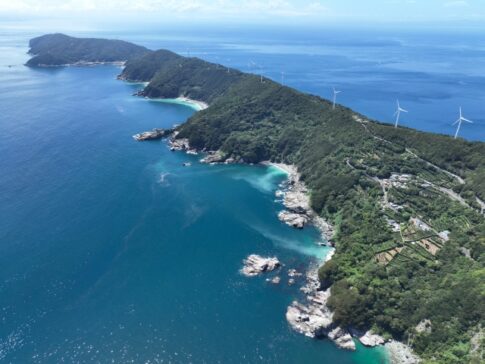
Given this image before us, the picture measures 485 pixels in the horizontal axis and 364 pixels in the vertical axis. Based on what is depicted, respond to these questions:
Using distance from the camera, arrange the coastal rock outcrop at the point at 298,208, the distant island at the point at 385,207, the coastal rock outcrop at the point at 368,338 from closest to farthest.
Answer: the coastal rock outcrop at the point at 368,338
the distant island at the point at 385,207
the coastal rock outcrop at the point at 298,208

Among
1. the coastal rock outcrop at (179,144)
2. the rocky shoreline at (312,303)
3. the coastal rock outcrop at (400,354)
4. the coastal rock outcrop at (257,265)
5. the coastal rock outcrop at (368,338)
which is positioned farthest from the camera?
the coastal rock outcrop at (179,144)

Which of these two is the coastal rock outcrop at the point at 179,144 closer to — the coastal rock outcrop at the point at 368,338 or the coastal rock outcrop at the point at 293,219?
the coastal rock outcrop at the point at 293,219

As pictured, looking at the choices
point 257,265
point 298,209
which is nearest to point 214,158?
point 298,209

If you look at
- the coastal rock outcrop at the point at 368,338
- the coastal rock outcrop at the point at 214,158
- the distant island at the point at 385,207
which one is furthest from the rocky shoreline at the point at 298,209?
the coastal rock outcrop at the point at 214,158

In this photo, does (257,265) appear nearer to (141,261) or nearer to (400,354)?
(141,261)

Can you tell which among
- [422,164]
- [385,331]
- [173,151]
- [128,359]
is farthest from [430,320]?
[173,151]

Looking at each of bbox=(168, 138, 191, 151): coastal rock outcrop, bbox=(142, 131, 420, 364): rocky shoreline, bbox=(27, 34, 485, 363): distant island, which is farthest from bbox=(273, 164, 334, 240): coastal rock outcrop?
bbox=(168, 138, 191, 151): coastal rock outcrop

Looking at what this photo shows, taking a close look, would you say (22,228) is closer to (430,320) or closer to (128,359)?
(128,359)
